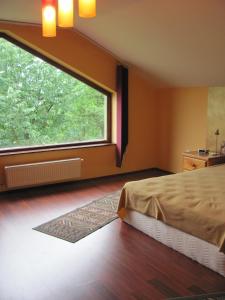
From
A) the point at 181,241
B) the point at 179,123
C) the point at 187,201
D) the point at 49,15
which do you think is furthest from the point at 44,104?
the point at 181,241

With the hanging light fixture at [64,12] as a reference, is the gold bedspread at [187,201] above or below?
below

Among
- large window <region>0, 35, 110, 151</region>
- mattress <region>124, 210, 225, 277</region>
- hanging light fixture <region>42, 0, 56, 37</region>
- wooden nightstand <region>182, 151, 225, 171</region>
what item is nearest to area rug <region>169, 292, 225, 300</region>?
mattress <region>124, 210, 225, 277</region>

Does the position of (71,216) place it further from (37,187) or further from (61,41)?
(61,41)

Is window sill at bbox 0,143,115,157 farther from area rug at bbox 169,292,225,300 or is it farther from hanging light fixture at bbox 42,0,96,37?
area rug at bbox 169,292,225,300

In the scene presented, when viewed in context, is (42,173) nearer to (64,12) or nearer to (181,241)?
(181,241)

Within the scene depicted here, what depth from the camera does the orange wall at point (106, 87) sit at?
4465 millimetres

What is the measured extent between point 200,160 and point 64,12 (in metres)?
2.83

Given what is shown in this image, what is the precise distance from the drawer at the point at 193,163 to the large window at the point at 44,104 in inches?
59.7

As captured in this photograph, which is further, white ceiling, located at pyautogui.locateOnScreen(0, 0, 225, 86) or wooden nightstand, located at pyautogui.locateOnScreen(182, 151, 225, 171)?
wooden nightstand, located at pyautogui.locateOnScreen(182, 151, 225, 171)

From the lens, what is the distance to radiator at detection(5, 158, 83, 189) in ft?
14.5

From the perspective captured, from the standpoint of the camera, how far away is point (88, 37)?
4746 millimetres

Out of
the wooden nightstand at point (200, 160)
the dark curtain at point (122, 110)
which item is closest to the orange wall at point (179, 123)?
the wooden nightstand at point (200, 160)

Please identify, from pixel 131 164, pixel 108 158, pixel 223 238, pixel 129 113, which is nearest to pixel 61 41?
pixel 129 113

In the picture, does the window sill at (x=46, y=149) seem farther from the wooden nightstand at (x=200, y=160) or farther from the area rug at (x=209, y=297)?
the area rug at (x=209, y=297)
